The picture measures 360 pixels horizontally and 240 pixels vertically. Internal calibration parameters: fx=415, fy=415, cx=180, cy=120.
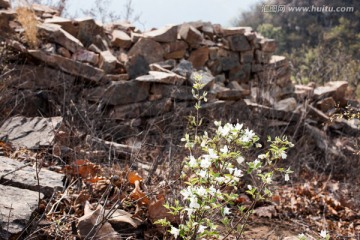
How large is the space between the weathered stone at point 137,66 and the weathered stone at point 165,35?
0.86 meters

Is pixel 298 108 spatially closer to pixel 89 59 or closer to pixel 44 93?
pixel 89 59

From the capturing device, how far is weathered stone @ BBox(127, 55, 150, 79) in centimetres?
706

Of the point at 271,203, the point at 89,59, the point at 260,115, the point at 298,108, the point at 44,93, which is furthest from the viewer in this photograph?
the point at 298,108

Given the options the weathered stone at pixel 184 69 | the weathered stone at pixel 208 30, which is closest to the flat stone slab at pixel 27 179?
the weathered stone at pixel 184 69

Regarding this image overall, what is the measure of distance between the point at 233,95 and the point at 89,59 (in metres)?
2.81

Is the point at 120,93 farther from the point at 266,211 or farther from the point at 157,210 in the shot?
the point at 157,210

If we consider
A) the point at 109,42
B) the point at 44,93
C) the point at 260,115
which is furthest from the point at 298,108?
the point at 44,93

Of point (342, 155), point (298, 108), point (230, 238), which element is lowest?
point (342, 155)

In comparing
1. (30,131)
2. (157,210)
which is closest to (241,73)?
(30,131)

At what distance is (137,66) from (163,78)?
529 millimetres

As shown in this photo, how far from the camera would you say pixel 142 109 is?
689 centimetres

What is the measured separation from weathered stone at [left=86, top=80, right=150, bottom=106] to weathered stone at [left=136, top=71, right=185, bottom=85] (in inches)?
5.0

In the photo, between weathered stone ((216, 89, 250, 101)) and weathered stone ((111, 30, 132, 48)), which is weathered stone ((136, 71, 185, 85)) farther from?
weathered stone ((111, 30, 132, 48))

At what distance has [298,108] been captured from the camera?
340 inches
